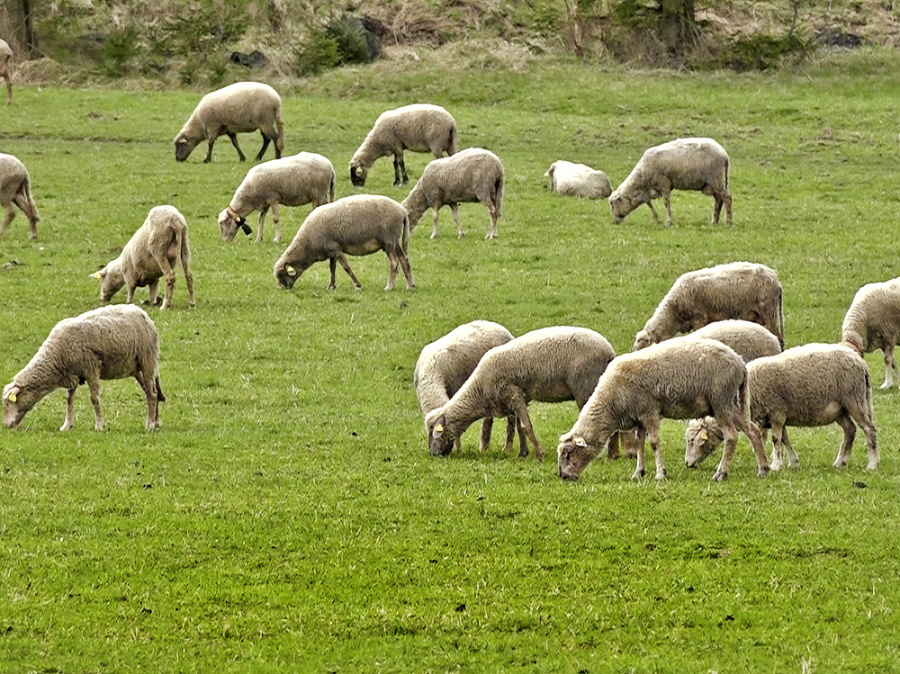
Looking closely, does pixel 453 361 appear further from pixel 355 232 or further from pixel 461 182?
pixel 461 182

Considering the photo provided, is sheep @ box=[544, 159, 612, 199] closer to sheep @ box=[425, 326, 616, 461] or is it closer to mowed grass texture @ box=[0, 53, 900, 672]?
mowed grass texture @ box=[0, 53, 900, 672]

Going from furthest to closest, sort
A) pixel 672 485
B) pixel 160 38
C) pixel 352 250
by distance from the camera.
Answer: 1. pixel 160 38
2. pixel 352 250
3. pixel 672 485

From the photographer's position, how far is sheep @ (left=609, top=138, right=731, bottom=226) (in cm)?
3094

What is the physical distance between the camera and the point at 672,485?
15.1 m

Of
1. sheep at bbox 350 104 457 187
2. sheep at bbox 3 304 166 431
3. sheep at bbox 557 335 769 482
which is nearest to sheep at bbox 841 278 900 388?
sheep at bbox 557 335 769 482

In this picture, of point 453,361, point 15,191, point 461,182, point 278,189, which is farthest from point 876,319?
point 15,191

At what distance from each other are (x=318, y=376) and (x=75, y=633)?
10.1 meters

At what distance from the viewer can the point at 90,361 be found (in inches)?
717

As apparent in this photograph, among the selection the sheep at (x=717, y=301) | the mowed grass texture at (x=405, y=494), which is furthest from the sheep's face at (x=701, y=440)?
the sheep at (x=717, y=301)

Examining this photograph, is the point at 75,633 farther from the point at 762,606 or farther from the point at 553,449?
the point at 553,449

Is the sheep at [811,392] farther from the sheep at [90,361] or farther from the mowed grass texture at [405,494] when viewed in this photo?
the sheep at [90,361]

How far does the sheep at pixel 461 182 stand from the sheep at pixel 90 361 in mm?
12494

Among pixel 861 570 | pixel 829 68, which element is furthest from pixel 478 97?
pixel 861 570

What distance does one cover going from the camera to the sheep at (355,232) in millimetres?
25766
